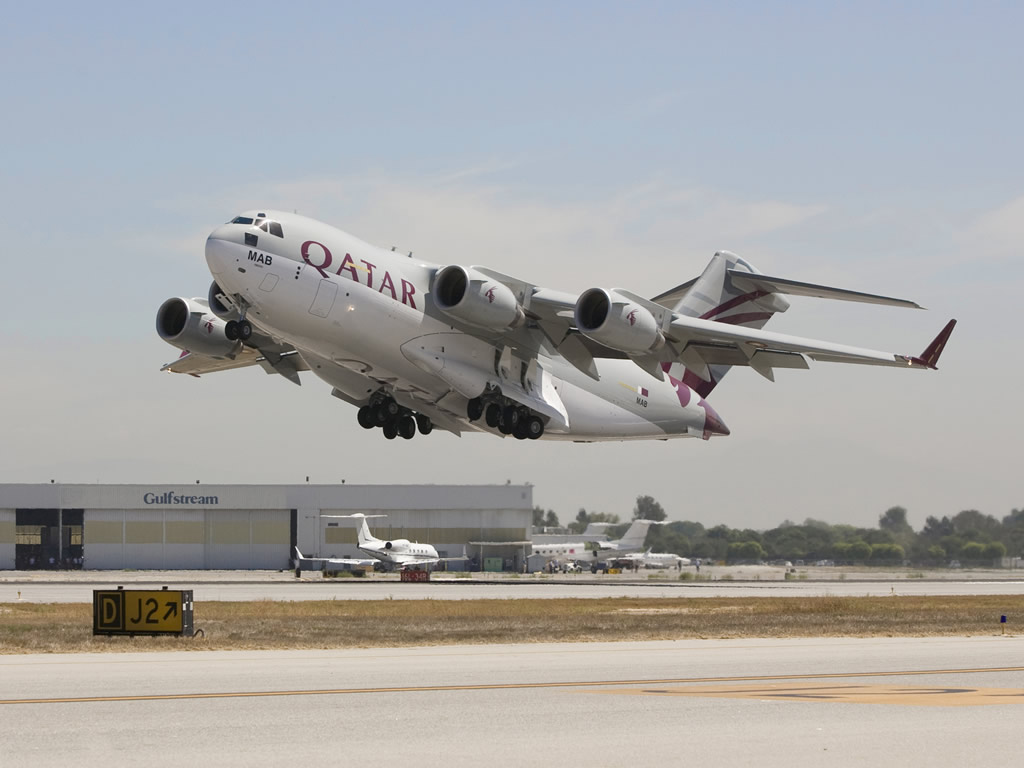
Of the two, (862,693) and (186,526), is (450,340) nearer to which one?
(862,693)

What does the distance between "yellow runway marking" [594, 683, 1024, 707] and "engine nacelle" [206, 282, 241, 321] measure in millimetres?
17912

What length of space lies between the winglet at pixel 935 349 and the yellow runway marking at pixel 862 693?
60.5 ft

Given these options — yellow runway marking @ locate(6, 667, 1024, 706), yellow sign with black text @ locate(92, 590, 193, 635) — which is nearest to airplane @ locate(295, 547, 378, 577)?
yellow sign with black text @ locate(92, 590, 193, 635)

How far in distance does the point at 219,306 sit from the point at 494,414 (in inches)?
307

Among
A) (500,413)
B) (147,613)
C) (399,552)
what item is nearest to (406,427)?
(500,413)

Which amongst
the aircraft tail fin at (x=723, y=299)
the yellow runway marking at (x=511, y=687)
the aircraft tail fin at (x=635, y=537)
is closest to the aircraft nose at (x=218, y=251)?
the yellow runway marking at (x=511, y=687)

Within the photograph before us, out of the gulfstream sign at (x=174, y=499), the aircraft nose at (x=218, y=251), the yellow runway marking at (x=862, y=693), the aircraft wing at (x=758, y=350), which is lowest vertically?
the yellow runway marking at (x=862, y=693)

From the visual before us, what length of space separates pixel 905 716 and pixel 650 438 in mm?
28073

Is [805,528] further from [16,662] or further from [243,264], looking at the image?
[16,662]

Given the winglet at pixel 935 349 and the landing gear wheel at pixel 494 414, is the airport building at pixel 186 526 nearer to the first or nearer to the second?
the landing gear wheel at pixel 494 414

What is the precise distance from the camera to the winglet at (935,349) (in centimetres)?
3153

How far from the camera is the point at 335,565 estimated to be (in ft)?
242

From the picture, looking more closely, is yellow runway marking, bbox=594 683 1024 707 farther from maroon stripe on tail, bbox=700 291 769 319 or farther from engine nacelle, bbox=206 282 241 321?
maroon stripe on tail, bbox=700 291 769 319

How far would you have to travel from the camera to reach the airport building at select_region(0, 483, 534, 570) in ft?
269
